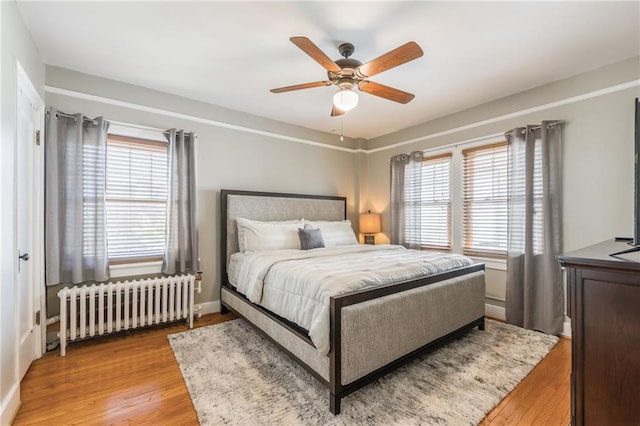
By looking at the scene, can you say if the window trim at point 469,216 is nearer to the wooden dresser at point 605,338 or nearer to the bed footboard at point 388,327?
the bed footboard at point 388,327

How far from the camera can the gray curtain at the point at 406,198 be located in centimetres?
433

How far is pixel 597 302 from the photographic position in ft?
3.58

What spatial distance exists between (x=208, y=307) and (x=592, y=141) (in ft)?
14.8

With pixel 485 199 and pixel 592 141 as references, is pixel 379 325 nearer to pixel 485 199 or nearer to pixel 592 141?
pixel 485 199

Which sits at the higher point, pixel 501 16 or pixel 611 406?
pixel 501 16

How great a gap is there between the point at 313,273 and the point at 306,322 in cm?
35

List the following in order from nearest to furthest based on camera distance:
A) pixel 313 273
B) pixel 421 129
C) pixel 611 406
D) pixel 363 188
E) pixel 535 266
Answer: pixel 611 406 → pixel 313 273 → pixel 535 266 → pixel 421 129 → pixel 363 188

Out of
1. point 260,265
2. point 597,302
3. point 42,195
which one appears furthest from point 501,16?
point 42,195

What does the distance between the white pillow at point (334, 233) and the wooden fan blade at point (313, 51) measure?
2132 mm

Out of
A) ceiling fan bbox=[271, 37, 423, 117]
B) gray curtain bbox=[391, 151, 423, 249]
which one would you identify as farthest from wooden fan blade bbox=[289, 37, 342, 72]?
gray curtain bbox=[391, 151, 423, 249]

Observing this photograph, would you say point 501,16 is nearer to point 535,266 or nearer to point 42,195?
point 535,266

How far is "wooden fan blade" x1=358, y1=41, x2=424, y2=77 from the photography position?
184 centimetres

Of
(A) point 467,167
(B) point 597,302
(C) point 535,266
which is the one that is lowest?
(C) point 535,266

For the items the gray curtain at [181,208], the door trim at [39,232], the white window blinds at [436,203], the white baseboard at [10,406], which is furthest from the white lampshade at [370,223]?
the white baseboard at [10,406]
